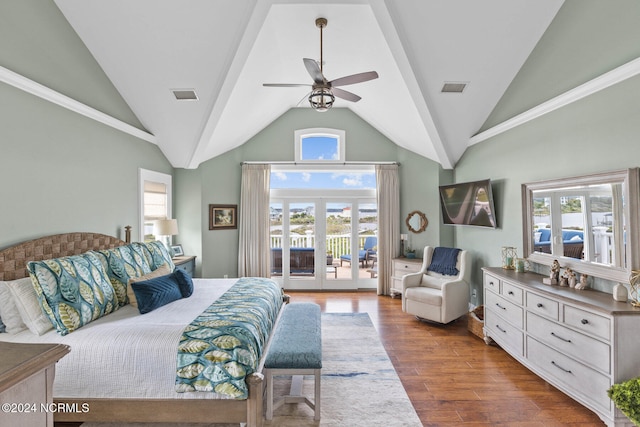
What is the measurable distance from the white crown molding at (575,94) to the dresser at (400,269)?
98.5 inches

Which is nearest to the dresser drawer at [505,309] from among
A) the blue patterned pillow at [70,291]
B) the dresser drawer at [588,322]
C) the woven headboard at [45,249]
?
the dresser drawer at [588,322]

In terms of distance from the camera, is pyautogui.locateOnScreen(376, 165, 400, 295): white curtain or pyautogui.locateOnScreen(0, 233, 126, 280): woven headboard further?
pyautogui.locateOnScreen(376, 165, 400, 295): white curtain

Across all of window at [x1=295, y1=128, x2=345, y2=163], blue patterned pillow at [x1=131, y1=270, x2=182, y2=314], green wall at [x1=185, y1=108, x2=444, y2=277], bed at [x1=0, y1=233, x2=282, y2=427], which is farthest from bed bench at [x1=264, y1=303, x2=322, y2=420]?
window at [x1=295, y1=128, x2=345, y2=163]

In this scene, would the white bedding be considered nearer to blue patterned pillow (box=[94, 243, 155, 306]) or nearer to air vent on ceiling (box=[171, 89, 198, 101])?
blue patterned pillow (box=[94, 243, 155, 306])

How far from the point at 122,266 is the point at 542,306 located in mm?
4136

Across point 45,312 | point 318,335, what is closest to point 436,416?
point 318,335

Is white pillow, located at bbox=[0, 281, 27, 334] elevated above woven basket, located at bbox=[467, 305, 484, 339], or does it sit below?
above

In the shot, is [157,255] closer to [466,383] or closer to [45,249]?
[45,249]

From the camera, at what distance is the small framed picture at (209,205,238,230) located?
5906 millimetres

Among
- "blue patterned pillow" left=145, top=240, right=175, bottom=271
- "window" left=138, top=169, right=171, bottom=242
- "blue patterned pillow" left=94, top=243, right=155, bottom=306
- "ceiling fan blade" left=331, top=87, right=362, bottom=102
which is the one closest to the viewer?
"blue patterned pillow" left=94, top=243, right=155, bottom=306

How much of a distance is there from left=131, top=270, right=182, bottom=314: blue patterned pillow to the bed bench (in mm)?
1151

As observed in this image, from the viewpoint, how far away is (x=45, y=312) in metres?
2.34

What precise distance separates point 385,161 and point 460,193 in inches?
67.9

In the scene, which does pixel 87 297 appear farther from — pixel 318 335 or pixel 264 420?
pixel 318 335
